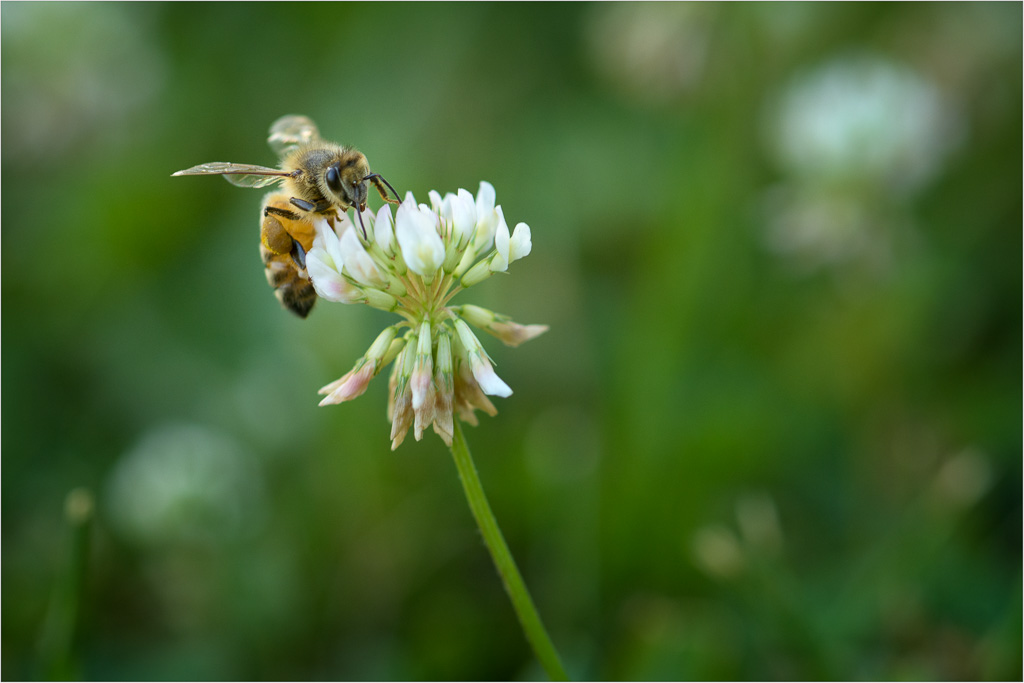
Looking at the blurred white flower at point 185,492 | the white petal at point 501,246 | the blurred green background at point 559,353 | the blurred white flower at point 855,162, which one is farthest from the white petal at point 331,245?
the blurred white flower at point 855,162

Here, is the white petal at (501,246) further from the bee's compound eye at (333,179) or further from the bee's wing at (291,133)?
the bee's wing at (291,133)

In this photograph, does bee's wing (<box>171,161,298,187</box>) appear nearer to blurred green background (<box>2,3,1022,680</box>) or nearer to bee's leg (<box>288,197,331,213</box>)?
bee's leg (<box>288,197,331,213</box>)

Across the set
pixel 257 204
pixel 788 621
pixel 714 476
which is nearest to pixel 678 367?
pixel 714 476

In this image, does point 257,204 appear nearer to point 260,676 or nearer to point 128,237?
point 128,237

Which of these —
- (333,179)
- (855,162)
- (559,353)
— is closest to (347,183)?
(333,179)

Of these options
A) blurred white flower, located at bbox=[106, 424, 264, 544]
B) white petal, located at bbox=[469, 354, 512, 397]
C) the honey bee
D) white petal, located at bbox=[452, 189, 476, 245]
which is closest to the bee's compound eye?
the honey bee

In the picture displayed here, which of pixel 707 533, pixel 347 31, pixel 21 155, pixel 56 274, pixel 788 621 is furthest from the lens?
pixel 347 31

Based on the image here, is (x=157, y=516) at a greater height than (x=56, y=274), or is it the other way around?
(x=56, y=274)
